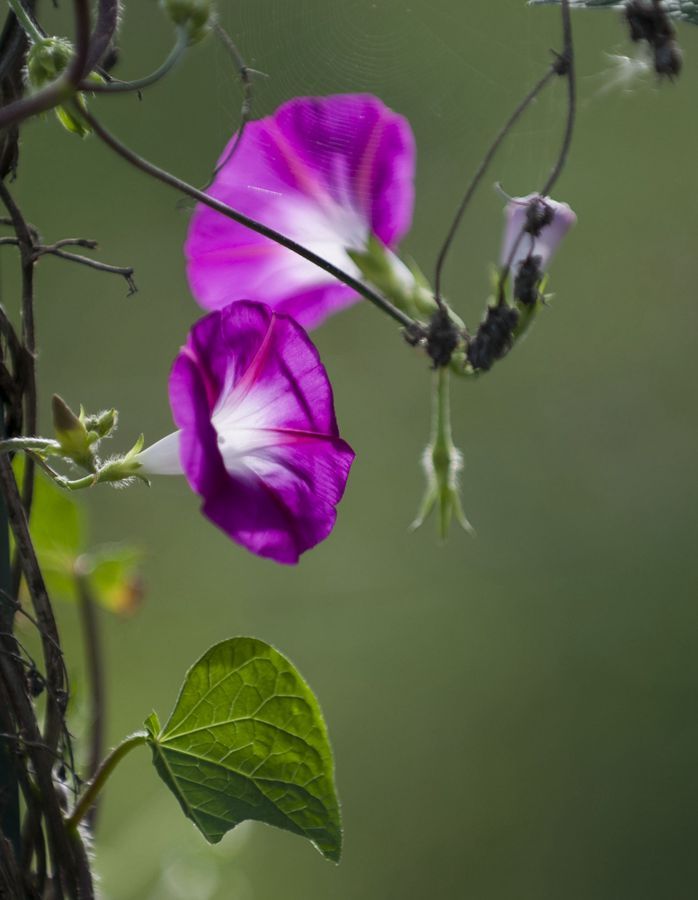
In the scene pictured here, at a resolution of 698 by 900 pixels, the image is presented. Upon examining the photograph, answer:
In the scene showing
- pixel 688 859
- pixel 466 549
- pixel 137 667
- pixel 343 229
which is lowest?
pixel 688 859

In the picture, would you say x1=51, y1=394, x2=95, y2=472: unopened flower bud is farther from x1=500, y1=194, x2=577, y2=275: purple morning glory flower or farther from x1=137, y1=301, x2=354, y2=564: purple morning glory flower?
x1=500, y1=194, x2=577, y2=275: purple morning glory flower

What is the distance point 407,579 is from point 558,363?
1.61 ft

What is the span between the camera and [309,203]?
1.40 ft

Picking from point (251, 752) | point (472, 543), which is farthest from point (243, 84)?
point (472, 543)

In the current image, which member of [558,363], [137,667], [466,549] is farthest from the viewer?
[558,363]

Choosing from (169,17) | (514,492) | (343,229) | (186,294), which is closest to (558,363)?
(514,492)

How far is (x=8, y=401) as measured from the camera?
14.1 inches

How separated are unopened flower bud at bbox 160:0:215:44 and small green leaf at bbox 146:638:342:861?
177 mm

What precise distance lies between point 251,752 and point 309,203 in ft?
0.60

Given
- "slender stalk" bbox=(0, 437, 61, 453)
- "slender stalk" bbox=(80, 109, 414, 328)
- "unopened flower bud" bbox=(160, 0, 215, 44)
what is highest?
"unopened flower bud" bbox=(160, 0, 215, 44)

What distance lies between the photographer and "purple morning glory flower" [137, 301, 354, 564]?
34cm

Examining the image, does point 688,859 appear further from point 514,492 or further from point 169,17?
point 169,17

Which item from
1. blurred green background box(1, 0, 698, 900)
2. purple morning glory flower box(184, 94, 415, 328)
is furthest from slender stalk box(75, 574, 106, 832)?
blurred green background box(1, 0, 698, 900)

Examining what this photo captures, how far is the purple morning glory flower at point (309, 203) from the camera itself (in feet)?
1.37
